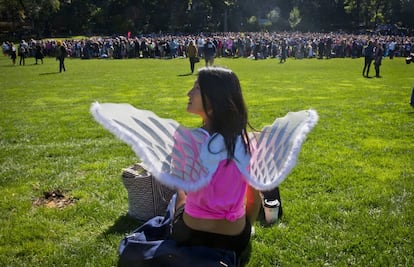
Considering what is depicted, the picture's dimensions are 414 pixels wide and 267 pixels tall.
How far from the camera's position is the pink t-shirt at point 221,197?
2.50 meters

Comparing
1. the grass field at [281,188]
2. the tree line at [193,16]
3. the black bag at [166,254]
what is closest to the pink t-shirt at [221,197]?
the black bag at [166,254]

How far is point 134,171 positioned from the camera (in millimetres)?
4609

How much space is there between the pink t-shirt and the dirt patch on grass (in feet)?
10.1

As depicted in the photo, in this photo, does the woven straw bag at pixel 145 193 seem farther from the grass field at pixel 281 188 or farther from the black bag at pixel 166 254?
the black bag at pixel 166 254

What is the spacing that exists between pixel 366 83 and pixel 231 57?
22.9 meters

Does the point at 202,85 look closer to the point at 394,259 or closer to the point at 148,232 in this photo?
the point at 148,232

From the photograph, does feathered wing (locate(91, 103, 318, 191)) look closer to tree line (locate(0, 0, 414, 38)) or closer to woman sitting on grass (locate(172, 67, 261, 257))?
woman sitting on grass (locate(172, 67, 261, 257))

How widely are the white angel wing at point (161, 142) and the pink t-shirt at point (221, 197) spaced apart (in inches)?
8.4

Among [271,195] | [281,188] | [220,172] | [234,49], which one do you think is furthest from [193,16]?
[220,172]

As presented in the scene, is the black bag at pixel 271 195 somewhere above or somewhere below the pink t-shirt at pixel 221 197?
below

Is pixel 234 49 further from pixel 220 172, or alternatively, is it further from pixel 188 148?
pixel 188 148

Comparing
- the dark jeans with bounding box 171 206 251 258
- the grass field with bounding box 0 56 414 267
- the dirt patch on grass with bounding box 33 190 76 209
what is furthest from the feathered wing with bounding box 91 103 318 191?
the dirt patch on grass with bounding box 33 190 76 209

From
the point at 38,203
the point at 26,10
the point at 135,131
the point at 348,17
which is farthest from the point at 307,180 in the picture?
the point at 348,17

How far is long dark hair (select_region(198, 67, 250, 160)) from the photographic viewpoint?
95.9 inches
